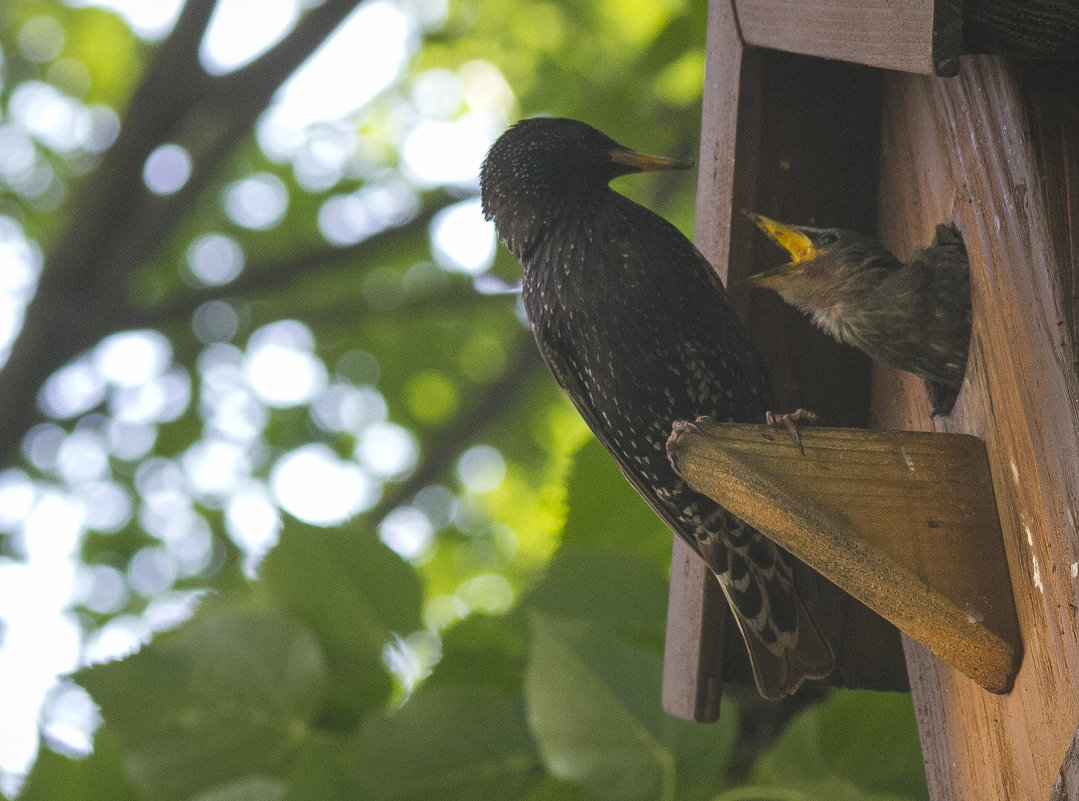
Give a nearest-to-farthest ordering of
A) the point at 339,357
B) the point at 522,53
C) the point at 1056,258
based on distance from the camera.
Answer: the point at 1056,258 → the point at 522,53 → the point at 339,357

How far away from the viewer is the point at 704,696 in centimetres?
146

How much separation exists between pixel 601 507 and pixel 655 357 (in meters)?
0.45

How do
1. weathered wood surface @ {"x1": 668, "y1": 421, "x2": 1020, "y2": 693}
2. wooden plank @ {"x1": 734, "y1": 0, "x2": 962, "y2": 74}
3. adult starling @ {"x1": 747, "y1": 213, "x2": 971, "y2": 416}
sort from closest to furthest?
wooden plank @ {"x1": 734, "y1": 0, "x2": 962, "y2": 74} < weathered wood surface @ {"x1": 668, "y1": 421, "x2": 1020, "y2": 693} < adult starling @ {"x1": 747, "y1": 213, "x2": 971, "y2": 416}

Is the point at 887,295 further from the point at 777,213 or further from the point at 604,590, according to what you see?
the point at 604,590

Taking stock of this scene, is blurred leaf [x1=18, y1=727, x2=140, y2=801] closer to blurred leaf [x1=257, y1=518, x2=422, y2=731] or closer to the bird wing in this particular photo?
blurred leaf [x1=257, y1=518, x2=422, y2=731]

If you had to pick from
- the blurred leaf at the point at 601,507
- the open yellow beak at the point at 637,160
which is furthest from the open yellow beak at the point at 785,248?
the blurred leaf at the point at 601,507

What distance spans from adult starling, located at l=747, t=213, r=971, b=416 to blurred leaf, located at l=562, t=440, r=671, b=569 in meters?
0.54

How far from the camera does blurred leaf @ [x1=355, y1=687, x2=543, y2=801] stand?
1.68 meters

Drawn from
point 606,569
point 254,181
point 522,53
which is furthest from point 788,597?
point 254,181

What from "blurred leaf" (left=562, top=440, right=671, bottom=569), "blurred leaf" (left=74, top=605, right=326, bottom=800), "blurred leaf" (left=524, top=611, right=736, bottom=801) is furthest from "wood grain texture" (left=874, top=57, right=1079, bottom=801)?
"blurred leaf" (left=74, top=605, right=326, bottom=800)

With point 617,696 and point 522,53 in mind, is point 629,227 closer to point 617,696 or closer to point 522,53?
point 617,696

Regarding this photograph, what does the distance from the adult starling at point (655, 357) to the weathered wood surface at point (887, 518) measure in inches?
16.9

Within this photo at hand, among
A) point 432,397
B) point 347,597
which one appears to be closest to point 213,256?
point 432,397

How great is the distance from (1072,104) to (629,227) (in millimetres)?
695
